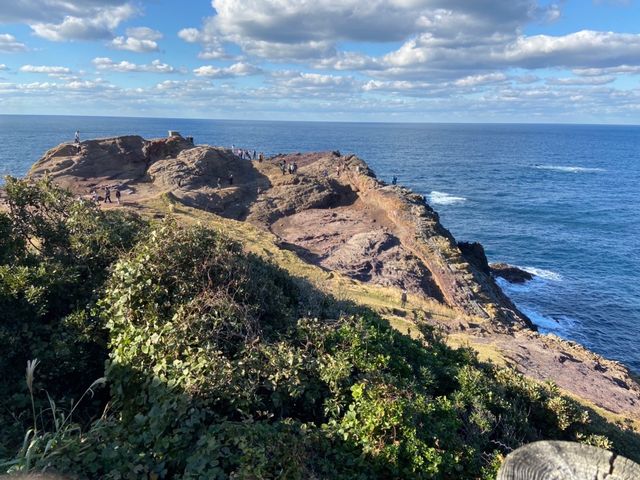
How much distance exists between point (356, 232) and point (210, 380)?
31.8 metres

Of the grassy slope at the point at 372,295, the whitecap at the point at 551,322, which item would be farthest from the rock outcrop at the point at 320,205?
the whitecap at the point at 551,322

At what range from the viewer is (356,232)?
38688 millimetres

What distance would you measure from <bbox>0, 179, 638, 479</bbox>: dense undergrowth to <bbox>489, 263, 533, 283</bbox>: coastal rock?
1478 inches

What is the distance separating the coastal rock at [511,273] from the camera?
46969mm

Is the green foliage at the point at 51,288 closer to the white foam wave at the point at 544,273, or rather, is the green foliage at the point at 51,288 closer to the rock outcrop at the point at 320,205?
the rock outcrop at the point at 320,205

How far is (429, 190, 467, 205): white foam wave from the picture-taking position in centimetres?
7862

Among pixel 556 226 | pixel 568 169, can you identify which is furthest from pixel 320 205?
pixel 568 169

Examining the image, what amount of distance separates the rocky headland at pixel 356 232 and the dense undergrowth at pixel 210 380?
7242 millimetres

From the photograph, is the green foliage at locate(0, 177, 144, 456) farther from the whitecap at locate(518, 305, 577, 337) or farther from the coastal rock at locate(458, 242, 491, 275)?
the coastal rock at locate(458, 242, 491, 275)

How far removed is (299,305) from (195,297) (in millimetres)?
3118

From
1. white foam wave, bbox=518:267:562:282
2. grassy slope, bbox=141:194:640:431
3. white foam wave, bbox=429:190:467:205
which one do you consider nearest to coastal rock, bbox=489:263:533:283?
white foam wave, bbox=518:267:562:282

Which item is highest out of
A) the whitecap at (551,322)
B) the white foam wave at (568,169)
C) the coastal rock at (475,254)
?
the white foam wave at (568,169)

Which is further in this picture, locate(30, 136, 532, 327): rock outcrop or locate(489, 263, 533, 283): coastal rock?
locate(489, 263, 533, 283): coastal rock

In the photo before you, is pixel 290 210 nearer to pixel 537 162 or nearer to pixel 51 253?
pixel 51 253
